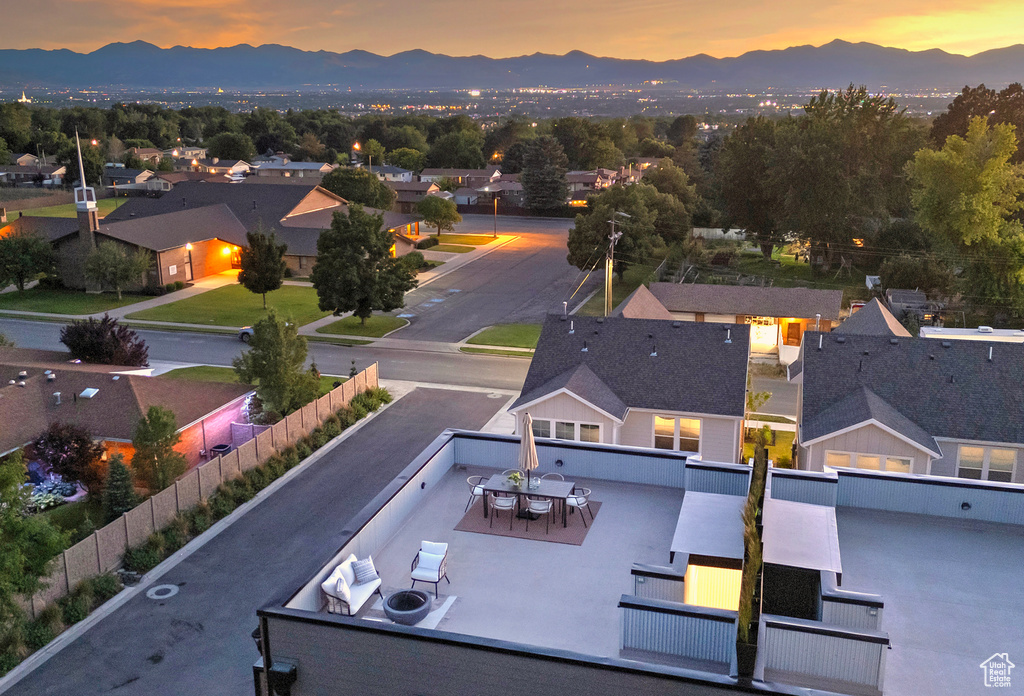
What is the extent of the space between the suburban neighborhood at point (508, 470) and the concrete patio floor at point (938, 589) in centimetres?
6

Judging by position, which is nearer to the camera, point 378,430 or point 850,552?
point 850,552

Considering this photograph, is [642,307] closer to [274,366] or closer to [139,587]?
[274,366]

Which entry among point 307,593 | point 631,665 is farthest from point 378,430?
point 631,665

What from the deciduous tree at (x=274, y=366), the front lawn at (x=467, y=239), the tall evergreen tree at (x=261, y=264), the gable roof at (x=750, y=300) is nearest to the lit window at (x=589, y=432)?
the deciduous tree at (x=274, y=366)

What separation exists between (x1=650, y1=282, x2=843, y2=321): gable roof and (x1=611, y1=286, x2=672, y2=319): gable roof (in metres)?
1.93

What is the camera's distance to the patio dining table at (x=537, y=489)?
17.0 meters

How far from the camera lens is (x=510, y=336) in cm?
4866

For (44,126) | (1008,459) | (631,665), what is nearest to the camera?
(631,665)

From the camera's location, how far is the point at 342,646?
471 inches

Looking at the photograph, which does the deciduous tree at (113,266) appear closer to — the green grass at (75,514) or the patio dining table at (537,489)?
the green grass at (75,514)

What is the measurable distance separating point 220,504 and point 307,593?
13.0 meters

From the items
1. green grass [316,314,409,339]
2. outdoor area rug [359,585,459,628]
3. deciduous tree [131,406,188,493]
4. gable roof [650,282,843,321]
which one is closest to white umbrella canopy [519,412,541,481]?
outdoor area rug [359,585,459,628]

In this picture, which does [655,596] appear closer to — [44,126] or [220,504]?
[220,504]

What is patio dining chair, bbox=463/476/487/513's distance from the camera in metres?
17.7
